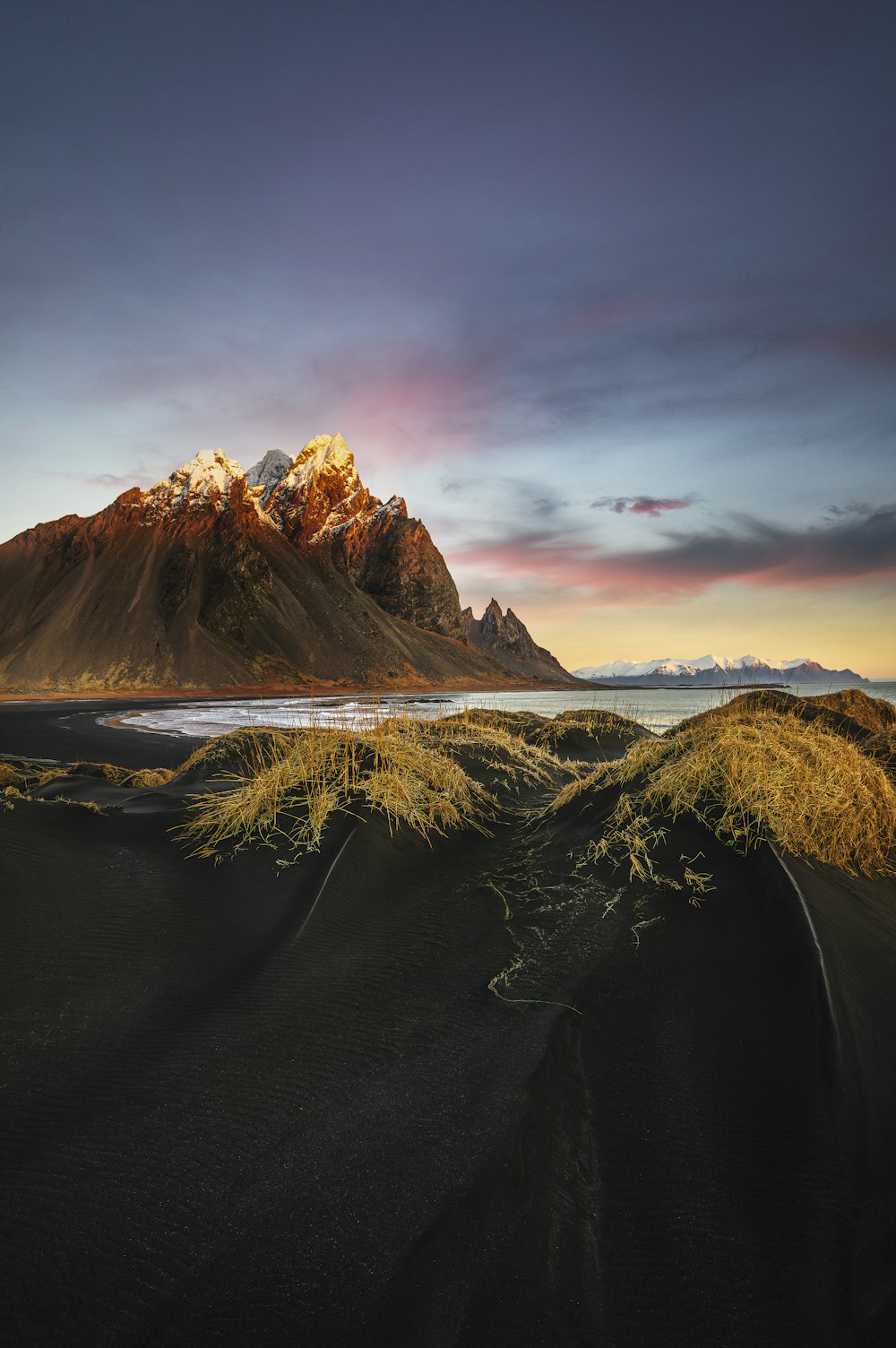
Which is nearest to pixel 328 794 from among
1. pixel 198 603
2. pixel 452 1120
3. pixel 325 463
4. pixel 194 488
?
pixel 452 1120

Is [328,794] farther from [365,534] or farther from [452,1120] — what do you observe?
[365,534]

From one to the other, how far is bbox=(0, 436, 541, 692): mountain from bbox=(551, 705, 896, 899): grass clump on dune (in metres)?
68.0

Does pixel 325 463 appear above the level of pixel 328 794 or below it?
above

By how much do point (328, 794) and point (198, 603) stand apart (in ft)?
264

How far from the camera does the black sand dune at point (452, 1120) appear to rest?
1.68 meters

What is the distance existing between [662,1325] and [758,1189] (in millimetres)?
624

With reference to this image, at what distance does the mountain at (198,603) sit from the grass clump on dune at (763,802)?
6802 cm

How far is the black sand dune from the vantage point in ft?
5.52

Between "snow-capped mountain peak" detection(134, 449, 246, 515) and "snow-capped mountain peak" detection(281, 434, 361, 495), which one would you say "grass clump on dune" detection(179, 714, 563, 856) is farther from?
"snow-capped mountain peak" detection(281, 434, 361, 495)

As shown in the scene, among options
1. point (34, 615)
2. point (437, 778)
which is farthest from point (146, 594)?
point (437, 778)

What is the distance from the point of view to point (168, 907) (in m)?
4.40

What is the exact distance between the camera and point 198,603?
7919 centimetres

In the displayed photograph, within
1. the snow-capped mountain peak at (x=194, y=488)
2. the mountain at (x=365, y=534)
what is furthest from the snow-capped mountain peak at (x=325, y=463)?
the snow-capped mountain peak at (x=194, y=488)

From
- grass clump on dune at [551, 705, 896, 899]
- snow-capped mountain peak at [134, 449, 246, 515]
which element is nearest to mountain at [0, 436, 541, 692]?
snow-capped mountain peak at [134, 449, 246, 515]
